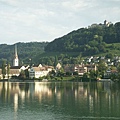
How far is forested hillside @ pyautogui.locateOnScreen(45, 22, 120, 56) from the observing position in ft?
511

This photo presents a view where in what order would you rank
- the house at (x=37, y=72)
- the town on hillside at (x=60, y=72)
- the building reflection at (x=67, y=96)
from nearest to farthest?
the building reflection at (x=67, y=96), the town on hillside at (x=60, y=72), the house at (x=37, y=72)

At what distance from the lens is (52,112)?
3378 centimetres

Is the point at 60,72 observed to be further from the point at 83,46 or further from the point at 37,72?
the point at 83,46

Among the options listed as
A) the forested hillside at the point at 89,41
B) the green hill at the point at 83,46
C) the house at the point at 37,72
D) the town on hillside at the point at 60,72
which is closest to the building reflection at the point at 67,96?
the town on hillside at the point at 60,72

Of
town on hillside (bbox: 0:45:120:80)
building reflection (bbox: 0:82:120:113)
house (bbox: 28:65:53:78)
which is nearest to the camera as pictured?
building reflection (bbox: 0:82:120:113)

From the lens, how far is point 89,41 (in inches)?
6678

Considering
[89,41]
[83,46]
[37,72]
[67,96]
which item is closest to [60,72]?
[37,72]

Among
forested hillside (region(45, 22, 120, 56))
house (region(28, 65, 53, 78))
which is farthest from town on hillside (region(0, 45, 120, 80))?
forested hillside (region(45, 22, 120, 56))

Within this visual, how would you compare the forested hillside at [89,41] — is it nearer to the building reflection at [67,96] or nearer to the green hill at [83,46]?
the green hill at [83,46]

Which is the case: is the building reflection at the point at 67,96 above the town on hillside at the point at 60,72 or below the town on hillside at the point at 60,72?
below

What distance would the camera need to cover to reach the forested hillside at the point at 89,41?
15562 centimetres

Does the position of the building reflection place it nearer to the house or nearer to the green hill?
the house

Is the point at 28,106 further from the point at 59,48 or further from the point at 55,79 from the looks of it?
the point at 59,48

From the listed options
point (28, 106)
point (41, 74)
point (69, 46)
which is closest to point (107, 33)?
point (69, 46)
